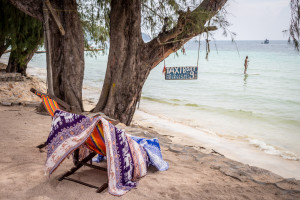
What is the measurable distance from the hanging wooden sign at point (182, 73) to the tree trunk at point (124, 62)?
2.43ft

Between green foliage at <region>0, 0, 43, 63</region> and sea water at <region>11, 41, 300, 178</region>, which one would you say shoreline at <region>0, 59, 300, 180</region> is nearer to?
sea water at <region>11, 41, 300, 178</region>

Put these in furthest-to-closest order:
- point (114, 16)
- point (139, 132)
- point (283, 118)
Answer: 1. point (283, 118)
2. point (114, 16)
3. point (139, 132)

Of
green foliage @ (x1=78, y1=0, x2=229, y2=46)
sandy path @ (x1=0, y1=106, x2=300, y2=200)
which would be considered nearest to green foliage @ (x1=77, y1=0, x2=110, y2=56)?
green foliage @ (x1=78, y1=0, x2=229, y2=46)

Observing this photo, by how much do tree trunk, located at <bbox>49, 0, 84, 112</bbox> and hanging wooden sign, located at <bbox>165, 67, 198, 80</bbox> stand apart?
2.11m

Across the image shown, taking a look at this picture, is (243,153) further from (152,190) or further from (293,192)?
(152,190)

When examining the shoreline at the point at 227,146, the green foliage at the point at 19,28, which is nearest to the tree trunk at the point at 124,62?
the shoreline at the point at 227,146

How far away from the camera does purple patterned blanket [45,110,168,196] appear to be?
2.82 meters

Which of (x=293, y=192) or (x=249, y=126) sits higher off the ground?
(x=293, y=192)

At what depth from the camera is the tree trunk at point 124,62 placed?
621 cm

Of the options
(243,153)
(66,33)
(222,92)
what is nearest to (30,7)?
(66,33)

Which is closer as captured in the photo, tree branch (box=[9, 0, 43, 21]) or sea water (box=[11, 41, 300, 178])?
tree branch (box=[9, 0, 43, 21])

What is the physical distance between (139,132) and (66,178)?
2623 mm

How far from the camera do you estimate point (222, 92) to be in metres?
20.0

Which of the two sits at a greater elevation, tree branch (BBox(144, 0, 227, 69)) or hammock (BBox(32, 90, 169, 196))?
tree branch (BBox(144, 0, 227, 69))
